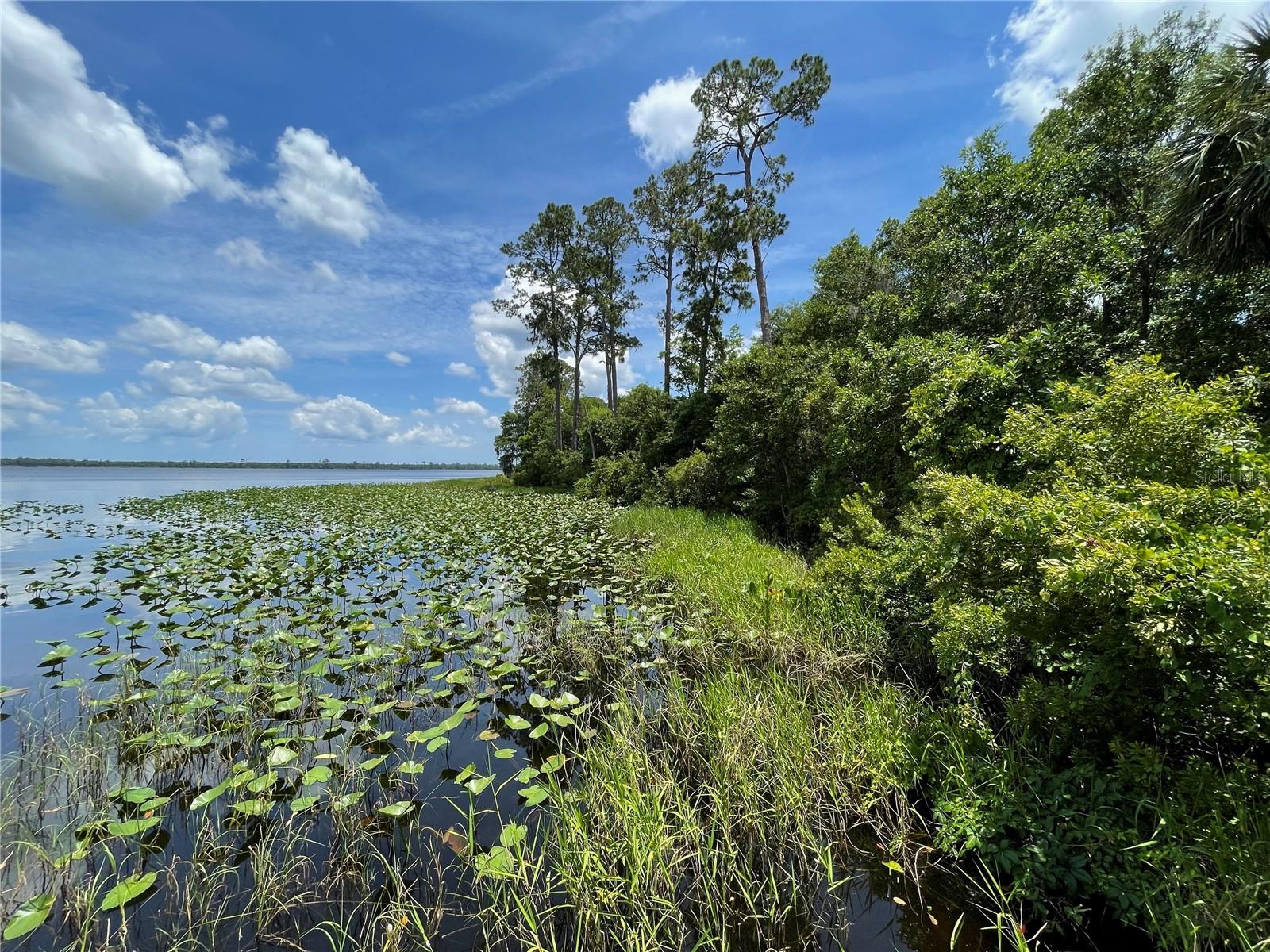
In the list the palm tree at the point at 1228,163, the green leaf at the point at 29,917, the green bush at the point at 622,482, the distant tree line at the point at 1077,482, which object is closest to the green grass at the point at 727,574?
the distant tree line at the point at 1077,482

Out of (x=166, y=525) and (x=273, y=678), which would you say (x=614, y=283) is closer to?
(x=166, y=525)

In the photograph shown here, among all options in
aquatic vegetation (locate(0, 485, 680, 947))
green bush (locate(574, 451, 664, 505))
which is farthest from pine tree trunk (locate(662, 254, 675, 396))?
aquatic vegetation (locate(0, 485, 680, 947))

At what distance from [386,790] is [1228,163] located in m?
13.4

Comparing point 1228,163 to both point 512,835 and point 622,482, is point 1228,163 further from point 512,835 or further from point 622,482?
point 622,482

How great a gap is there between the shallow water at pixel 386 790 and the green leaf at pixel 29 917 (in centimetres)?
36

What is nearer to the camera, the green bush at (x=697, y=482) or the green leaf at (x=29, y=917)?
the green leaf at (x=29, y=917)

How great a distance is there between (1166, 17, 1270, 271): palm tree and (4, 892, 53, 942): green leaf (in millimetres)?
13542

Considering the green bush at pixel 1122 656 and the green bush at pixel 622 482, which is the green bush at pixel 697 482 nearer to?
the green bush at pixel 622 482

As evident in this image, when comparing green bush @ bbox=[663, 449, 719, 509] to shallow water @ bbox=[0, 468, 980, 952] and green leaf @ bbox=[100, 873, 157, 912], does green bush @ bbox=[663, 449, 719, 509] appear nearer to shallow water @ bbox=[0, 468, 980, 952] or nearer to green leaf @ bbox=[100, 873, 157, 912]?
shallow water @ bbox=[0, 468, 980, 952]

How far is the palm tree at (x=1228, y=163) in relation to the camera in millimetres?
6738

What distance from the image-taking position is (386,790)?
12.6 feet

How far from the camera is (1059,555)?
333 cm

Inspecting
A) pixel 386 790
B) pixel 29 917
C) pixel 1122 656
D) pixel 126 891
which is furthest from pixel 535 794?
pixel 1122 656

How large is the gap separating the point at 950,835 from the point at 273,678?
6.47m
